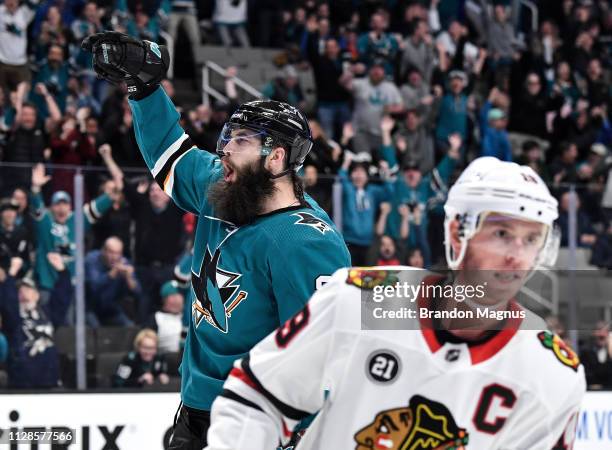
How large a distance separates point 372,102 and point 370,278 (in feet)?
27.3

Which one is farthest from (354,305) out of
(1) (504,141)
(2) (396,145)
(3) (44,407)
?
(1) (504,141)

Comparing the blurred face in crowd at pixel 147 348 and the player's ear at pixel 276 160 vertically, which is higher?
the player's ear at pixel 276 160

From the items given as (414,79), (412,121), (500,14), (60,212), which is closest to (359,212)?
(60,212)

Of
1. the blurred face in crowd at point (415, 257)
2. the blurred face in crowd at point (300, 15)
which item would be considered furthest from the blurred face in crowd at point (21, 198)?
the blurred face in crowd at point (300, 15)

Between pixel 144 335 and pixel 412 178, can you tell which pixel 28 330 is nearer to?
pixel 144 335

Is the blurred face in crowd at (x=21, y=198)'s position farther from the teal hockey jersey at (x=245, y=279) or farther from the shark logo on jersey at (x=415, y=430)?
the shark logo on jersey at (x=415, y=430)

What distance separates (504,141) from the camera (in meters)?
10.1

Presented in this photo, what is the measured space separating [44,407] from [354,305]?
3.66 m

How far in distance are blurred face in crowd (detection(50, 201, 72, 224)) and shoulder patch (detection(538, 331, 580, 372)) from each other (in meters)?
4.53

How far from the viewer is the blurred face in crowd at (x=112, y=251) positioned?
6277mm

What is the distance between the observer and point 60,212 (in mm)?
6168

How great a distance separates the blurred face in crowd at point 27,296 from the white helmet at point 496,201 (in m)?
4.37

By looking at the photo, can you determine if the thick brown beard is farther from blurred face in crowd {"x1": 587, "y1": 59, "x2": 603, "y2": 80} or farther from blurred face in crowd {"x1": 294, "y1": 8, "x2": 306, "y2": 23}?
blurred face in crowd {"x1": 587, "y1": 59, "x2": 603, "y2": 80}

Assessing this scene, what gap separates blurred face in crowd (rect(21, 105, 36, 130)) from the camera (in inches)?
305
